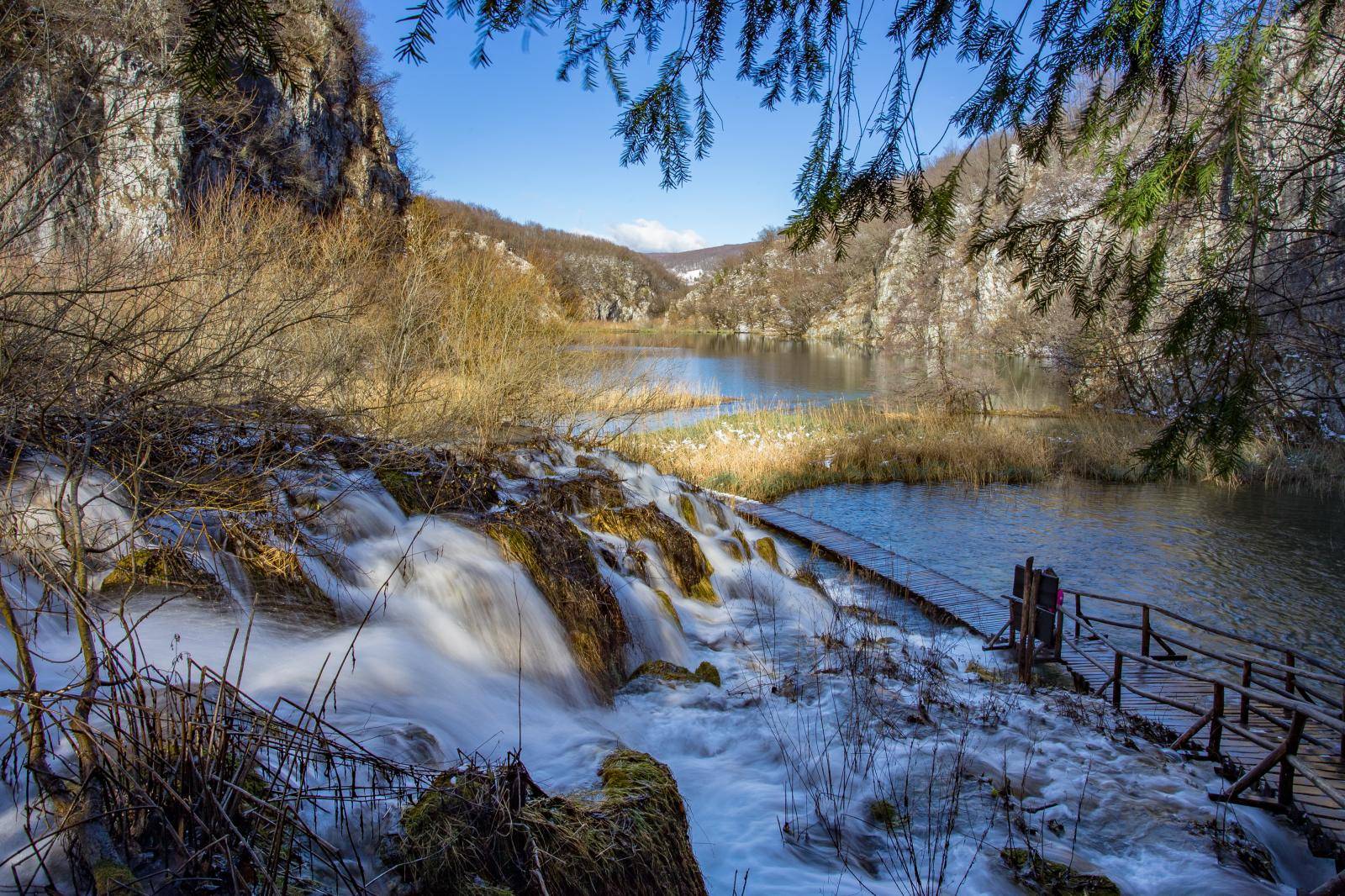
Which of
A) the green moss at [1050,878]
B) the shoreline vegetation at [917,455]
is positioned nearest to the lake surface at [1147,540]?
the shoreline vegetation at [917,455]

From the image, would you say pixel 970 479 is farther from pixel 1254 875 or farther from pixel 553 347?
pixel 1254 875

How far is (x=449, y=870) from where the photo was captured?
2635mm

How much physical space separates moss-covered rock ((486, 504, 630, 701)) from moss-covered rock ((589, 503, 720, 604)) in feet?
4.33

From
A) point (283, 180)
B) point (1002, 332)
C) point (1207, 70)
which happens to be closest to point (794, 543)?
point (1207, 70)

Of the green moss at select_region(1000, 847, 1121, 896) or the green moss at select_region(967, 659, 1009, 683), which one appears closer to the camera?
the green moss at select_region(1000, 847, 1121, 896)

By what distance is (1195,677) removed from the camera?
→ 18.4 feet

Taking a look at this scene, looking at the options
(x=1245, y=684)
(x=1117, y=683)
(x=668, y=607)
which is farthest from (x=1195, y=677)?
(x=668, y=607)

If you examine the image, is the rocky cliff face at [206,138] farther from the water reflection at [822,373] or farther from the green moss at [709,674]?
the water reflection at [822,373]

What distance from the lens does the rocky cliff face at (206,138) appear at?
997 cm

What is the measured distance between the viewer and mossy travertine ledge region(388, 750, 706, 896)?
263 centimetres

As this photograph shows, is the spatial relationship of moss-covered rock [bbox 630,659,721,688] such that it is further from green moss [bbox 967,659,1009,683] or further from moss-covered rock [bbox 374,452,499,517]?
green moss [bbox 967,659,1009,683]

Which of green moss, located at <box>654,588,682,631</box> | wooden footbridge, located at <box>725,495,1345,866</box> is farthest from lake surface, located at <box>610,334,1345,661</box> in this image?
green moss, located at <box>654,588,682,631</box>

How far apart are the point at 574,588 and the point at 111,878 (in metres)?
4.34

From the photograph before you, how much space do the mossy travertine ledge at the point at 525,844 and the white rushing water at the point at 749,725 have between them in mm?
346
